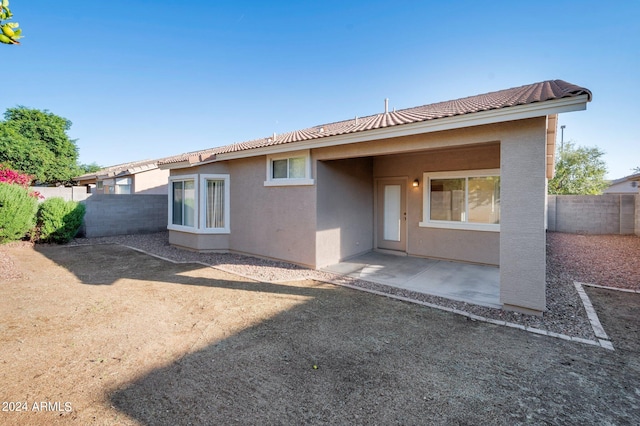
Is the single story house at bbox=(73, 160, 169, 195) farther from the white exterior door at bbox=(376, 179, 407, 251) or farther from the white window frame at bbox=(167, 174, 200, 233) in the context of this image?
the white exterior door at bbox=(376, 179, 407, 251)

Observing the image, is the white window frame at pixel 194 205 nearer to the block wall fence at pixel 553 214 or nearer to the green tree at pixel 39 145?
the block wall fence at pixel 553 214

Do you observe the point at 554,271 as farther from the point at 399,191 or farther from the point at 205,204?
the point at 205,204

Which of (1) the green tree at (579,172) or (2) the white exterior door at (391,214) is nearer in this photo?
(2) the white exterior door at (391,214)

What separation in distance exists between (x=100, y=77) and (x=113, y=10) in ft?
16.7

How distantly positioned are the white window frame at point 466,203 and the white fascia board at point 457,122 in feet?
12.4

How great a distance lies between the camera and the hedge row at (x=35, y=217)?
1069 centimetres

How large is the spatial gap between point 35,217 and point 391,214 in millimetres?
14382

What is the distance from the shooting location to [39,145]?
97.1ft

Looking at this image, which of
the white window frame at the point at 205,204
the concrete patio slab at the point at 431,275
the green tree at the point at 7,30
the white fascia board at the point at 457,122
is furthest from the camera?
the white window frame at the point at 205,204

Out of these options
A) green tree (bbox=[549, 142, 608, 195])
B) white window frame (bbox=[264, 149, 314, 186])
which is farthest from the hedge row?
green tree (bbox=[549, 142, 608, 195])

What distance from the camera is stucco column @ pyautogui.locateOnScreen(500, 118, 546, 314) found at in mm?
4980

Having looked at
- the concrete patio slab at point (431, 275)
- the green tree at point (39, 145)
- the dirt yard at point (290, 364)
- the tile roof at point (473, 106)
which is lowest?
the dirt yard at point (290, 364)

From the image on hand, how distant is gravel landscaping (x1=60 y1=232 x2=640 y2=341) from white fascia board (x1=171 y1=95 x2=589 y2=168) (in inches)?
139

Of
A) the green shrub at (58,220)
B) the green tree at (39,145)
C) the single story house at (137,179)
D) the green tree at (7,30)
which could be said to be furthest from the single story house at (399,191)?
the green tree at (39,145)
